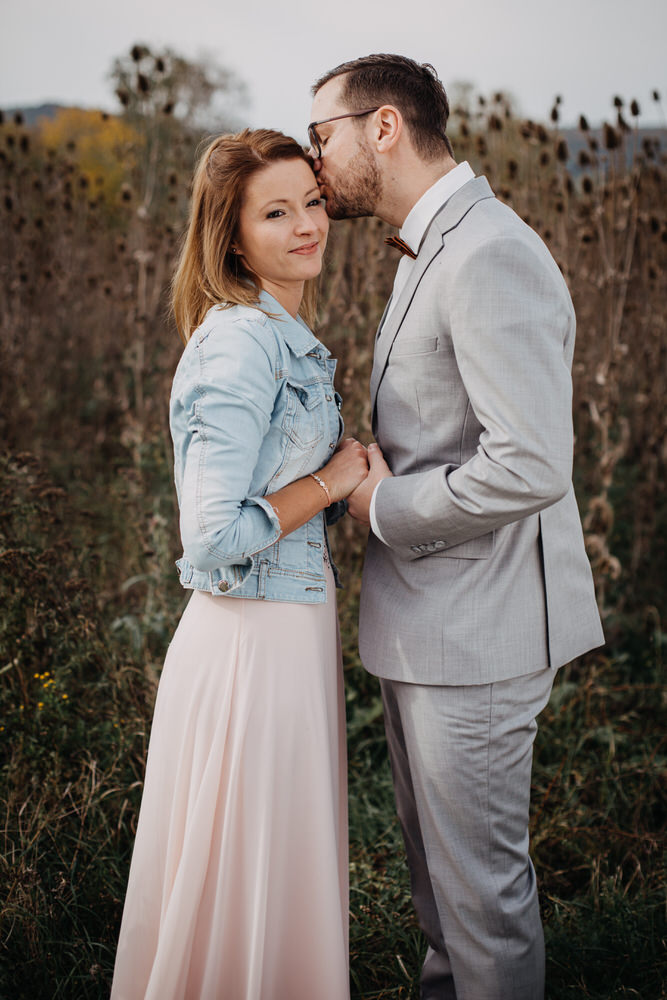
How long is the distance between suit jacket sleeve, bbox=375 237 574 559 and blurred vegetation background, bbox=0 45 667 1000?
149cm

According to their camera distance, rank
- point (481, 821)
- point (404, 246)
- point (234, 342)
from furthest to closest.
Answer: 1. point (404, 246)
2. point (481, 821)
3. point (234, 342)

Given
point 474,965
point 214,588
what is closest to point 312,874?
point 474,965

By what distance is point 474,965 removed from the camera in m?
1.93

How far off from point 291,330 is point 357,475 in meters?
0.38

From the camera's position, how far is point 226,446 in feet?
5.60

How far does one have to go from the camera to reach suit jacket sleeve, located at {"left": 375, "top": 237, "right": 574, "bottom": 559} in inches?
65.6

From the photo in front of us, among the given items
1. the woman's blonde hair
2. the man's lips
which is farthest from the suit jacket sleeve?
the woman's blonde hair

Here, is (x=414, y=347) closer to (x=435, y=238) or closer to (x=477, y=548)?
(x=435, y=238)

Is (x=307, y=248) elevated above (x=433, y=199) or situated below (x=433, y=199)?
below

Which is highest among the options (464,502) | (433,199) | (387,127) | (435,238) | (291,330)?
(387,127)

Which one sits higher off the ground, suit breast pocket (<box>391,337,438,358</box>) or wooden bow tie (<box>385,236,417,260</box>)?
wooden bow tie (<box>385,236,417,260</box>)

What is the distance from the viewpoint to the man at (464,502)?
1692mm

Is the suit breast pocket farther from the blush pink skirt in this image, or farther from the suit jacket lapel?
the blush pink skirt

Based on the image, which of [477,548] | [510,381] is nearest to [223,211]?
[510,381]
